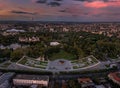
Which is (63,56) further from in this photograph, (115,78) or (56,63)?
(115,78)

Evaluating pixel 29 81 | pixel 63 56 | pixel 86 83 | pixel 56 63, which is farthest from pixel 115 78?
pixel 63 56

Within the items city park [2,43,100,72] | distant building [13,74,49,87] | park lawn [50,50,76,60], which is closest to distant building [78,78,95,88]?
distant building [13,74,49,87]

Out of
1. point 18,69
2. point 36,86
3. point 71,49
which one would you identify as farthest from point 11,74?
point 71,49

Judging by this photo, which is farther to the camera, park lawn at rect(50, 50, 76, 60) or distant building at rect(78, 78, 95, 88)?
park lawn at rect(50, 50, 76, 60)

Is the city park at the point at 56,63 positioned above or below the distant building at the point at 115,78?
below

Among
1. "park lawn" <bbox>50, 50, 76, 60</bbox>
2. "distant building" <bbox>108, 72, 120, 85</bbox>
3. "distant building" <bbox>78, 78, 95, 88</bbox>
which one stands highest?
"distant building" <bbox>108, 72, 120, 85</bbox>

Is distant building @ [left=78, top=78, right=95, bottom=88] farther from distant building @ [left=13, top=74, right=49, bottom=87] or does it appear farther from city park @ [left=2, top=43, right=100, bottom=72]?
city park @ [left=2, top=43, right=100, bottom=72]

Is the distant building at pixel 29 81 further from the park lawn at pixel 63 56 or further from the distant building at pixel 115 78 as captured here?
the park lawn at pixel 63 56

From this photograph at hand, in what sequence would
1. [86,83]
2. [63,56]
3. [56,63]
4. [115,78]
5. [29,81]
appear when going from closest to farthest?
[86,83]
[29,81]
[115,78]
[56,63]
[63,56]

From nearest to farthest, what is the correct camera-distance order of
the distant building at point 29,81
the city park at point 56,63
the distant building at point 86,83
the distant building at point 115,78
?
the distant building at point 86,83 → the distant building at point 29,81 → the distant building at point 115,78 → the city park at point 56,63

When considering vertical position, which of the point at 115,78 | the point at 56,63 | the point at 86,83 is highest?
the point at 115,78

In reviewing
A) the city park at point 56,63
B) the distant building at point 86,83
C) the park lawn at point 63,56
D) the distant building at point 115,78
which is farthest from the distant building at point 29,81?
the park lawn at point 63,56
